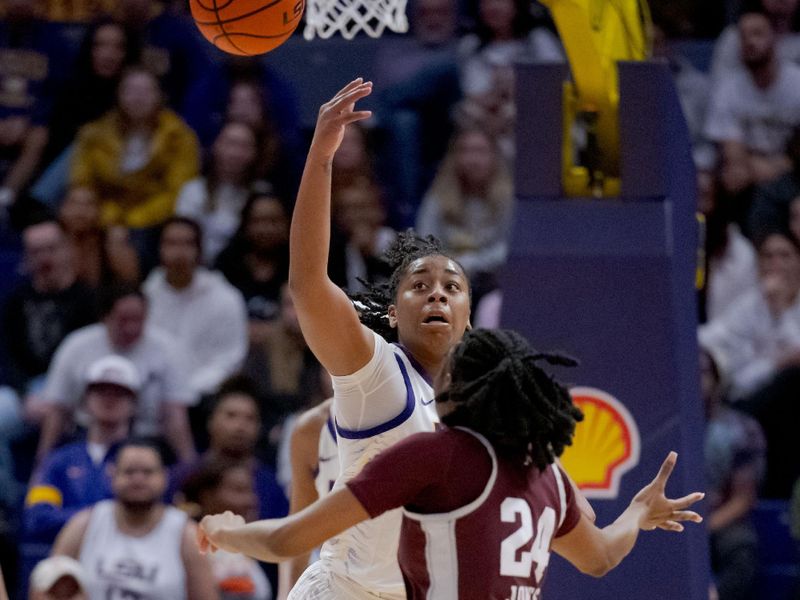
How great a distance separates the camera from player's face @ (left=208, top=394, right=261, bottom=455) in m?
7.89

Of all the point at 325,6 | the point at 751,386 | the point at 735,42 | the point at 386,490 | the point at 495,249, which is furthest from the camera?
the point at 735,42

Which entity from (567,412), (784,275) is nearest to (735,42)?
(784,275)

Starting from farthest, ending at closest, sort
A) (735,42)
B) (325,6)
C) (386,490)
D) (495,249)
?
(735,42) < (495,249) < (325,6) < (386,490)

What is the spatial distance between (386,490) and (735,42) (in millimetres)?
6852

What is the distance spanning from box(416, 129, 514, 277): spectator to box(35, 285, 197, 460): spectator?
5.72 feet

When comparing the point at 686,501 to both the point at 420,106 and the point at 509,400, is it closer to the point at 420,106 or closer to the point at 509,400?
the point at 509,400

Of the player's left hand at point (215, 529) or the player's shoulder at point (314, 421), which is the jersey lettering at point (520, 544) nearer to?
the player's left hand at point (215, 529)

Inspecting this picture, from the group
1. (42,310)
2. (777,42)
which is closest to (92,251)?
(42,310)

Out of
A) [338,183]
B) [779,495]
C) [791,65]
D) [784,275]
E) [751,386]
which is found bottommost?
[779,495]

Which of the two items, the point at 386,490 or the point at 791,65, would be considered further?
the point at 791,65

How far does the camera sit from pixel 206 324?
29.1ft

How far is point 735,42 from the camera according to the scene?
9664mm

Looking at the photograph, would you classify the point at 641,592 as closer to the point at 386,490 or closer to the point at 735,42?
the point at 386,490

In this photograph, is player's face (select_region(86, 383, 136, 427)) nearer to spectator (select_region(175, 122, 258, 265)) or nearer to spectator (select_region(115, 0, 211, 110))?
spectator (select_region(175, 122, 258, 265))
